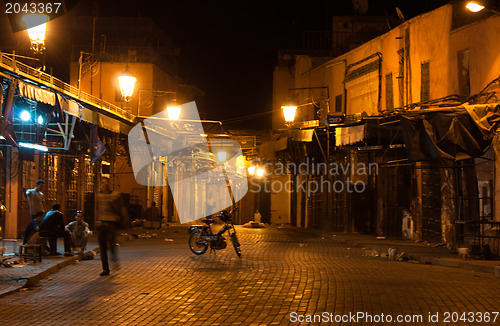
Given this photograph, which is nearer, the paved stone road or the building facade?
the paved stone road

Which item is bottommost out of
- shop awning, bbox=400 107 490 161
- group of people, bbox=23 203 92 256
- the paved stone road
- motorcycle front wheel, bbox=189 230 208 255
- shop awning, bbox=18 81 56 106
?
the paved stone road

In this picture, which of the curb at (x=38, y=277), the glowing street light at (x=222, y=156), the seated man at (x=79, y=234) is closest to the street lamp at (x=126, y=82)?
the seated man at (x=79, y=234)

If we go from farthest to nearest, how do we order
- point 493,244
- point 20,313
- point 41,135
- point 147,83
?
point 147,83 < point 41,135 < point 493,244 < point 20,313

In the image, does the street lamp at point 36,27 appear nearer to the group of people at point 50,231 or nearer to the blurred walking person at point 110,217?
the group of people at point 50,231

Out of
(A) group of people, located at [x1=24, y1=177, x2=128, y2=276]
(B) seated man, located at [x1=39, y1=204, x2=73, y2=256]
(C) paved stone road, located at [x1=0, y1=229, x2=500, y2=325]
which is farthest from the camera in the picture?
(B) seated man, located at [x1=39, y1=204, x2=73, y2=256]

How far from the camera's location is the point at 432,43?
21.2 metres

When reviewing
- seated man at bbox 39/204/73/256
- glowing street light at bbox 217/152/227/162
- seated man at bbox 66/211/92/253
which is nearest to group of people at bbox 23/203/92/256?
seated man at bbox 39/204/73/256

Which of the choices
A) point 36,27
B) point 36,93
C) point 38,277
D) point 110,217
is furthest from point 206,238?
point 36,27

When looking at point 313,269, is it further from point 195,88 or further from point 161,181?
point 195,88

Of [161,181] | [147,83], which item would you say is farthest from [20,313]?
[147,83]

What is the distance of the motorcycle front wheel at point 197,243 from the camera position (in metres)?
16.1

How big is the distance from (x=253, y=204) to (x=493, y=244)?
29.3m

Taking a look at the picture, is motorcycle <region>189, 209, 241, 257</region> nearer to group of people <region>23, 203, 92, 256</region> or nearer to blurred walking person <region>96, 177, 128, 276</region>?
group of people <region>23, 203, 92, 256</region>

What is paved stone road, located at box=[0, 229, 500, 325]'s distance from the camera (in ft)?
25.4
